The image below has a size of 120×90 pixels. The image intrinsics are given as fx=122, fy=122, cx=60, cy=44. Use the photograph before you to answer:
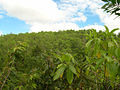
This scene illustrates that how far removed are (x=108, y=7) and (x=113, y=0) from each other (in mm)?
93

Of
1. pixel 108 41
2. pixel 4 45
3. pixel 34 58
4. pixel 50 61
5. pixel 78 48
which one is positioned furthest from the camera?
pixel 78 48

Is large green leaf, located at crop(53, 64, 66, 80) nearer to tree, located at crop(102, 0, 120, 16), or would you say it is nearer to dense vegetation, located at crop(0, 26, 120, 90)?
dense vegetation, located at crop(0, 26, 120, 90)

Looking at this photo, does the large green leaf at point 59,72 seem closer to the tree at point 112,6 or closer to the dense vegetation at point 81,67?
the dense vegetation at point 81,67

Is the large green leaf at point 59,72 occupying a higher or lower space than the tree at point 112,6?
lower

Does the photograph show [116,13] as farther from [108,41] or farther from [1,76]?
[1,76]


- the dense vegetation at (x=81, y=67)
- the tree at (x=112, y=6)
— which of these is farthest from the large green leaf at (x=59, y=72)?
the tree at (x=112, y=6)

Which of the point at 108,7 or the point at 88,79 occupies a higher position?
the point at 108,7

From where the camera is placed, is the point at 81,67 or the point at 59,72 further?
the point at 81,67

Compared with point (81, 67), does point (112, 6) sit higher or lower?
higher

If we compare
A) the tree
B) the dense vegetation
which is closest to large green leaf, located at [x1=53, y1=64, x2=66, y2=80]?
the dense vegetation

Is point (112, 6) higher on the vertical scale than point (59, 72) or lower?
higher

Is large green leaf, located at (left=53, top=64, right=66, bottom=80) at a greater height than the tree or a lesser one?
lesser

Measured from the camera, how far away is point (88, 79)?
56.0 inches

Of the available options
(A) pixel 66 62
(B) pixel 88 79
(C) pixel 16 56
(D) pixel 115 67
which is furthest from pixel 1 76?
(D) pixel 115 67
